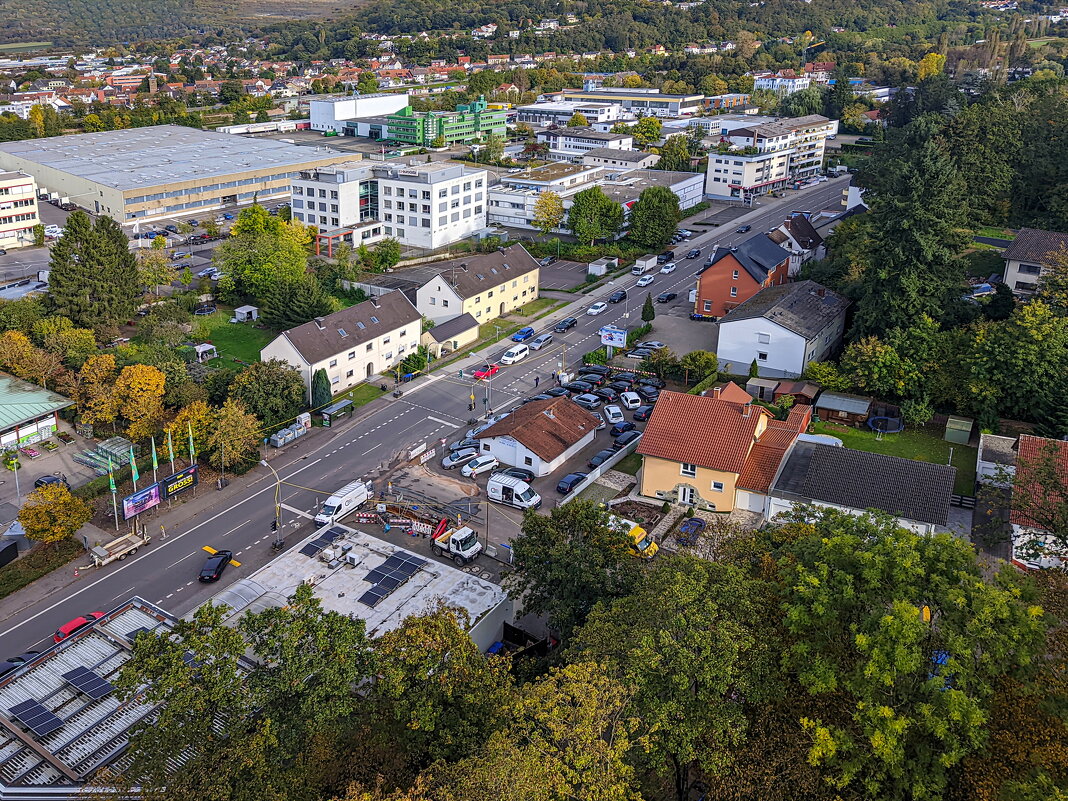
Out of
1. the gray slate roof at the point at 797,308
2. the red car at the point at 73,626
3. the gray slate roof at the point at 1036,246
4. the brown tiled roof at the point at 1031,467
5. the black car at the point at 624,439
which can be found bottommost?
the red car at the point at 73,626

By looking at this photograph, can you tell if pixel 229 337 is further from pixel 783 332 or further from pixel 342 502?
pixel 783 332

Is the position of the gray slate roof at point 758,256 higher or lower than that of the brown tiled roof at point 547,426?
Result: higher

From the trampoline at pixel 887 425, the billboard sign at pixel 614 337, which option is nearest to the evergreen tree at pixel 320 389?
the billboard sign at pixel 614 337

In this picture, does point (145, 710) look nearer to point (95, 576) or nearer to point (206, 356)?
point (95, 576)

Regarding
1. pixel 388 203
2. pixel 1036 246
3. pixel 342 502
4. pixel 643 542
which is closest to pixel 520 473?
pixel 643 542

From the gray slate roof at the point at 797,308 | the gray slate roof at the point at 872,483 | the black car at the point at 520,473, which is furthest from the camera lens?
the gray slate roof at the point at 797,308

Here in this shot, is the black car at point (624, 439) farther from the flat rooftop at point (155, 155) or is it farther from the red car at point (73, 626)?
the flat rooftop at point (155, 155)
